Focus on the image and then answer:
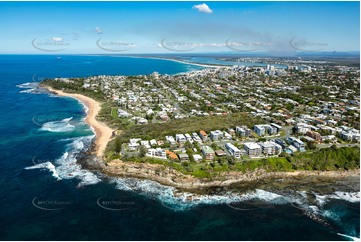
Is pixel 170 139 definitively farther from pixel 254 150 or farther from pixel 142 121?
pixel 142 121

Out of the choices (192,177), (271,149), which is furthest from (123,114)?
(271,149)

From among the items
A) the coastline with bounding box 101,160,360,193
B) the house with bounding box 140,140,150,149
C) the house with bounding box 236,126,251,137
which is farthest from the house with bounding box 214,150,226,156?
the house with bounding box 140,140,150,149

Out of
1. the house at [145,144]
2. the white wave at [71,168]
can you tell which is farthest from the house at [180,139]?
the white wave at [71,168]

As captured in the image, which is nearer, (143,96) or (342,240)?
(342,240)

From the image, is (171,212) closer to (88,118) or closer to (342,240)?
(342,240)

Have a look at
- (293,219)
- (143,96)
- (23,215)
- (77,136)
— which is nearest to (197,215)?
(293,219)

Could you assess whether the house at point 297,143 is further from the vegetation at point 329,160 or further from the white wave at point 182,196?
the white wave at point 182,196
